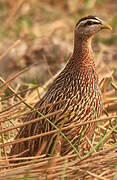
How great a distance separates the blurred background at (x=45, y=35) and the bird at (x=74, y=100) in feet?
5.55

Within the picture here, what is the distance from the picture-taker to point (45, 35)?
22.5ft

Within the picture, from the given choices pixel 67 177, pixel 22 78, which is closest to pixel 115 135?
pixel 67 177

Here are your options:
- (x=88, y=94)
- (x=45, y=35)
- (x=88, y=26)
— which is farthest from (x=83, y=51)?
(x=45, y=35)

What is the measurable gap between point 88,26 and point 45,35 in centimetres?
396

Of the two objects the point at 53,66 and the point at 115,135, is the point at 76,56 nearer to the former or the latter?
the point at 115,135

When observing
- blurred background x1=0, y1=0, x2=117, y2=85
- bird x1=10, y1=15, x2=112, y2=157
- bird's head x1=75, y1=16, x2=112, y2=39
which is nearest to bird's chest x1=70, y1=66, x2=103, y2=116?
bird x1=10, y1=15, x2=112, y2=157

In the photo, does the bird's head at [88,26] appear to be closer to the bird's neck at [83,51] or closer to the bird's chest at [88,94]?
the bird's neck at [83,51]

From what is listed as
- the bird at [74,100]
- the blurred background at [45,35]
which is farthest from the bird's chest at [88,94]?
the blurred background at [45,35]

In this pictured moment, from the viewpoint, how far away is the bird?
→ 2.81 metres

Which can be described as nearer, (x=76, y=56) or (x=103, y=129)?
(x=76, y=56)

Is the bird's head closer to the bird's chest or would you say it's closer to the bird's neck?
the bird's neck

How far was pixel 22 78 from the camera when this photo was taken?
492cm

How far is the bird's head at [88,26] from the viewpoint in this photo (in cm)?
294

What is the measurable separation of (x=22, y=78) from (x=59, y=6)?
3.60 metres
